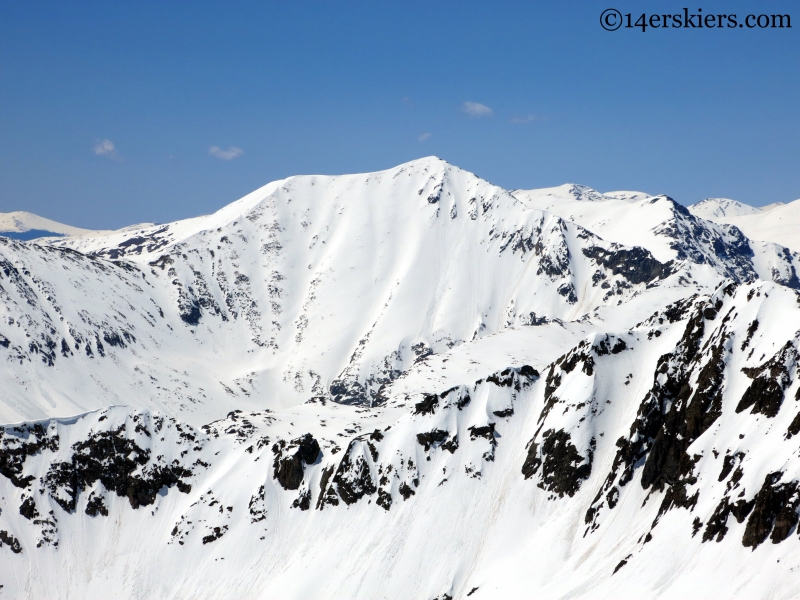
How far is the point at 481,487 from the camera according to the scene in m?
Result: 154

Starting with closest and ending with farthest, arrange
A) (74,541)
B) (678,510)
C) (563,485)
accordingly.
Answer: (678,510), (563,485), (74,541)

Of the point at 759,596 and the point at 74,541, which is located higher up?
the point at 759,596

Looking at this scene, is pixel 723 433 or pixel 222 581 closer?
pixel 723 433

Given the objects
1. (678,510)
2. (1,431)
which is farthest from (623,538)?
→ (1,431)

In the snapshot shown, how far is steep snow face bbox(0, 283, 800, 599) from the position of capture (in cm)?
11243

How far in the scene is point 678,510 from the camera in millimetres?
116562

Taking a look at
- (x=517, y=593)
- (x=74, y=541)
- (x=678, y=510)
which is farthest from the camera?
(x=74, y=541)

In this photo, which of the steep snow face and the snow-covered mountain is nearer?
the steep snow face

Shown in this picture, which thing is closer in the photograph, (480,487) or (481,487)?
(481,487)

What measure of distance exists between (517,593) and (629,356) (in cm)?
5391

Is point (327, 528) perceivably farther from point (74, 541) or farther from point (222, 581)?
point (74, 541)

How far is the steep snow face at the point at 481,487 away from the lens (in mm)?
112431

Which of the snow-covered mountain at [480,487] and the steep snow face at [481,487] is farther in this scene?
the snow-covered mountain at [480,487]

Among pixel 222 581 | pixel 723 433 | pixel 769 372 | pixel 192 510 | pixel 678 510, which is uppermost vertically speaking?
pixel 769 372
